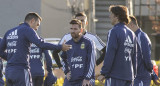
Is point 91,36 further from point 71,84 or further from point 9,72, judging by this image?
point 9,72

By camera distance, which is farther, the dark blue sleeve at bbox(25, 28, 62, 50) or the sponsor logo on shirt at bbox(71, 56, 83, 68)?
the sponsor logo on shirt at bbox(71, 56, 83, 68)

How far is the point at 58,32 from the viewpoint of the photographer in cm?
2738

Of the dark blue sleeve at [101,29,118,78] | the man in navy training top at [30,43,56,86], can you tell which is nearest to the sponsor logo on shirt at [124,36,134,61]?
the dark blue sleeve at [101,29,118,78]

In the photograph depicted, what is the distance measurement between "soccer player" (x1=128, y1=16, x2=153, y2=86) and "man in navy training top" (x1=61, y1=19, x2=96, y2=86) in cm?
84

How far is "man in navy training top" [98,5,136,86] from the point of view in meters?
9.77

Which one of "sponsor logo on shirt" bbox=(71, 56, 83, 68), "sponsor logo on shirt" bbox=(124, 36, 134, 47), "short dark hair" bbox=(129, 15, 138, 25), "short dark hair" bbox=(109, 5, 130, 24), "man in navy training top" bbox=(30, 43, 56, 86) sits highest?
"short dark hair" bbox=(109, 5, 130, 24)

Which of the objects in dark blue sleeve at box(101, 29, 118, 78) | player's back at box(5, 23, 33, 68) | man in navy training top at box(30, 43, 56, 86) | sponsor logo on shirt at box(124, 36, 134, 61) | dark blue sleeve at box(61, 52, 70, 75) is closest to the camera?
dark blue sleeve at box(101, 29, 118, 78)

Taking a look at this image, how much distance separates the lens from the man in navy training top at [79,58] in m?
11.7

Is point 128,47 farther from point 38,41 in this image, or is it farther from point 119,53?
point 38,41

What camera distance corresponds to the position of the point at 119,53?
388 inches

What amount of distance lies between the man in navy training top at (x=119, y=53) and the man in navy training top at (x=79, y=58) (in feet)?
5.52

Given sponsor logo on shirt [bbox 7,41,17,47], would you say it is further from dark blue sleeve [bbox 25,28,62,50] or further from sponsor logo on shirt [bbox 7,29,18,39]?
dark blue sleeve [bbox 25,28,62,50]

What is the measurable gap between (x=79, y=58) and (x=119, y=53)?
1.97 metres

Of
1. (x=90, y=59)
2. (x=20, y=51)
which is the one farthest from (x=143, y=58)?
(x=20, y=51)
